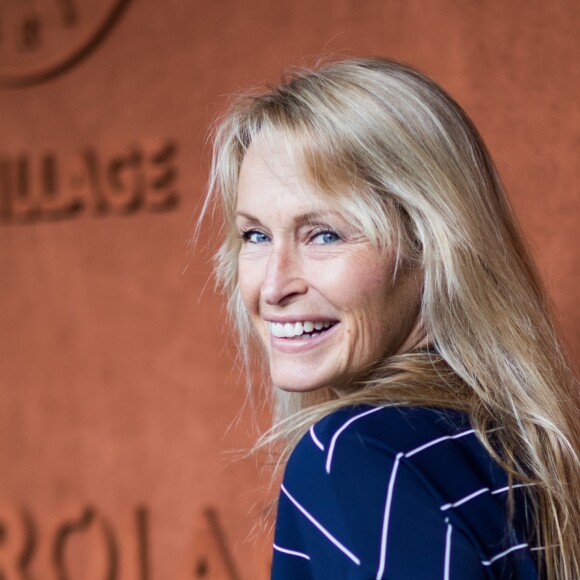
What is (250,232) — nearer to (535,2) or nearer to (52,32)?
(535,2)

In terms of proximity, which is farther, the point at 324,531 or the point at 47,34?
the point at 47,34

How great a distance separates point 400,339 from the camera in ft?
3.82

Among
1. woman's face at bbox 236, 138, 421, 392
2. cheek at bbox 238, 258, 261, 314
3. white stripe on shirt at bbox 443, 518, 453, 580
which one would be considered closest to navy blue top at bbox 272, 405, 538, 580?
white stripe on shirt at bbox 443, 518, 453, 580

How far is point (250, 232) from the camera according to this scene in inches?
50.3

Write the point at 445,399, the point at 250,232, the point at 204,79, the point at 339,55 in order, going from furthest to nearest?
the point at 204,79 < the point at 339,55 < the point at 250,232 < the point at 445,399

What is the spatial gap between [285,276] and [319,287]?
0.14ft

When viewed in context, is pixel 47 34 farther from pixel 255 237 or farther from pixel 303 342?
pixel 303 342

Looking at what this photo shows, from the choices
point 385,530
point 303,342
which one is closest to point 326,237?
point 303,342

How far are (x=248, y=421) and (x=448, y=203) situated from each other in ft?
5.52

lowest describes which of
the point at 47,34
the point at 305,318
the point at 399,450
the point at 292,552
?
the point at 292,552

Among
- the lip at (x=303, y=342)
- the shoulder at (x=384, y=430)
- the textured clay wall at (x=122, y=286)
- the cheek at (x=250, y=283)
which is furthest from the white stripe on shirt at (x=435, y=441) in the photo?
the textured clay wall at (x=122, y=286)

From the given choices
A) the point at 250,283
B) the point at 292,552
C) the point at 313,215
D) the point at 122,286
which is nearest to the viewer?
the point at 292,552

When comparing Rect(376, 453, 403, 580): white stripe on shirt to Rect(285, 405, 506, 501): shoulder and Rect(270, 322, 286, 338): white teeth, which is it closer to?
Rect(285, 405, 506, 501): shoulder

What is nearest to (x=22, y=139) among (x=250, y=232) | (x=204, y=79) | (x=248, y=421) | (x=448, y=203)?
(x=204, y=79)
